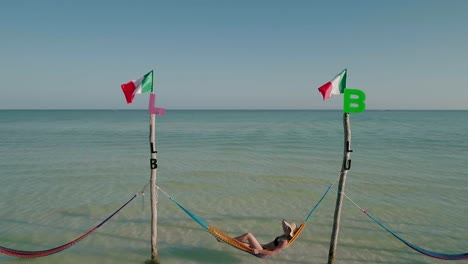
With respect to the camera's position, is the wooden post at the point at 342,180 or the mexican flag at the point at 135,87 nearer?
the mexican flag at the point at 135,87

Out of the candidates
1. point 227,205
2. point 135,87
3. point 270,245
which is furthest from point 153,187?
point 227,205

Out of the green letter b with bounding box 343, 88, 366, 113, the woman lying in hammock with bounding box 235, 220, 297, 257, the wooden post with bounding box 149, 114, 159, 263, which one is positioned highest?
the green letter b with bounding box 343, 88, 366, 113

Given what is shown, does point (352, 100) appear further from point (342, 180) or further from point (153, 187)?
point (153, 187)

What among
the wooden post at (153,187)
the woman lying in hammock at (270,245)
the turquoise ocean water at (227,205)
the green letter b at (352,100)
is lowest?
the turquoise ocean water at (227,205)

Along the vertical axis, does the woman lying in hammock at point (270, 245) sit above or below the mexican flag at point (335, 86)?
below

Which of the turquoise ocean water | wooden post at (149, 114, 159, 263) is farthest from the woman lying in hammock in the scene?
wooden post at (149, 114, 159, 263)

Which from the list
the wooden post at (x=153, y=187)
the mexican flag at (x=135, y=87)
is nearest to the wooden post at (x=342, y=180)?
the wooden post at (x=153, y=187)

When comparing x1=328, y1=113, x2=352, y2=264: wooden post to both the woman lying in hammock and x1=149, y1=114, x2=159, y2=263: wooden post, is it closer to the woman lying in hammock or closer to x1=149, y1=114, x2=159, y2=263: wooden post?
the woman lying in hammock

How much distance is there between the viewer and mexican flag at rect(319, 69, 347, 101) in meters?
4.76

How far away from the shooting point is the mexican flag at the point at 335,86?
476cm

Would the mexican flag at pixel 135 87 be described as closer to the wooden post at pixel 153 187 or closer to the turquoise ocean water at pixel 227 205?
the wooden post at pixel 153 187

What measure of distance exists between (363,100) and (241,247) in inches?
118

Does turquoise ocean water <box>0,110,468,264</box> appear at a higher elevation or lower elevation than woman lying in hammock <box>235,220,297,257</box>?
lower

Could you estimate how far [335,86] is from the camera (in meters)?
4.83
